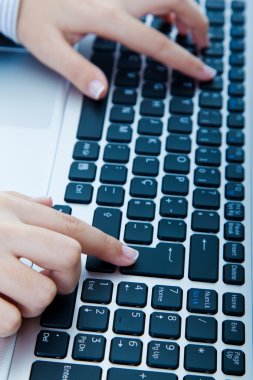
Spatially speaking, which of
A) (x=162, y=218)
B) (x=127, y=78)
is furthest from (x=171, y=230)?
(x=127, y=78)

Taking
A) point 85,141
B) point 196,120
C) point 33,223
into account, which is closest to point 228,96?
point 196,120

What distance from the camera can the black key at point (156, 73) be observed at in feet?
2.58

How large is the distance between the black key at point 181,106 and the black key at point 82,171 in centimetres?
13

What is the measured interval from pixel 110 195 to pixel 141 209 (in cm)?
4

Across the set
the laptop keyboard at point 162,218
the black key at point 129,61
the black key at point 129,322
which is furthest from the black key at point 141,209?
the black key at point 129,61

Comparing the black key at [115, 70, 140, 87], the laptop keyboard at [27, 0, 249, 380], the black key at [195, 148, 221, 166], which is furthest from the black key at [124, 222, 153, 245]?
the black key at [115, 70, 140, 87]

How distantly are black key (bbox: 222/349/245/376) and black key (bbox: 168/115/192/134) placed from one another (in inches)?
10.5

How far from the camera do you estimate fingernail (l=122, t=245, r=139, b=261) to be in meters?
0.60

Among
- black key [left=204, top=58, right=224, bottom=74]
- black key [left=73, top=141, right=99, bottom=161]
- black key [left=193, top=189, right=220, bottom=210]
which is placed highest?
black key [left=204, top=58, right=224, bottom=74]

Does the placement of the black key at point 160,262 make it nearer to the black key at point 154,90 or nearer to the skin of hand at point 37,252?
the skin of hand at point 37,252

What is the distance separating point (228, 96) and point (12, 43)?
0.92 ft

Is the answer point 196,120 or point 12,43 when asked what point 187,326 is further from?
point 12,43

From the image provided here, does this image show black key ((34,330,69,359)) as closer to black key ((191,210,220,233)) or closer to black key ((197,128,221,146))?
black key ((191,210,220,233))

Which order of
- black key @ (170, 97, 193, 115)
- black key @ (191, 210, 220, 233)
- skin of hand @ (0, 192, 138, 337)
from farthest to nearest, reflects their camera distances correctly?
black key @ (170, 97, 193, 115) → black key @ (191, 210, 220, 233) → skin of hand @ (0, 192, 138, 337)
